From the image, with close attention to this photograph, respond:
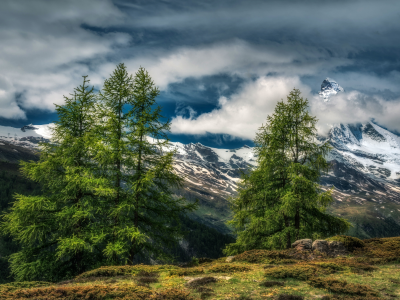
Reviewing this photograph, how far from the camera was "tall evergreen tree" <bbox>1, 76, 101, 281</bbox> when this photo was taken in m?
17.5

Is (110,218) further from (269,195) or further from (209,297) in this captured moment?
(269,195)

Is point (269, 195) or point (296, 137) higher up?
point (296, 137)

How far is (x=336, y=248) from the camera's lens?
20.1m

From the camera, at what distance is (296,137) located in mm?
23062

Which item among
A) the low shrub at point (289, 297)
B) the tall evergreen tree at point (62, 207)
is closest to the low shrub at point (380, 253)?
the low shrub at point (289, 297)

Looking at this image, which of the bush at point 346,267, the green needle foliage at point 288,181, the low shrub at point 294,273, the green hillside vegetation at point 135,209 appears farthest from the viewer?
the green needle foliage at point 288,181

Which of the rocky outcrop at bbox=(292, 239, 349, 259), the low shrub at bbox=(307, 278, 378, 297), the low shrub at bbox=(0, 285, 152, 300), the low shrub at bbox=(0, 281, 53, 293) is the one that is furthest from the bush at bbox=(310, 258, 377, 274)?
the low shrub at bbox=(0, 281, 53, 293)

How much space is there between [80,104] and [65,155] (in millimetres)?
4156

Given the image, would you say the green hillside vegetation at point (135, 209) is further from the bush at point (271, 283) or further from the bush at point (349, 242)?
the bush at point (271, 283)

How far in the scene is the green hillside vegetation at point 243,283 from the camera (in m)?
Answer: 10.8

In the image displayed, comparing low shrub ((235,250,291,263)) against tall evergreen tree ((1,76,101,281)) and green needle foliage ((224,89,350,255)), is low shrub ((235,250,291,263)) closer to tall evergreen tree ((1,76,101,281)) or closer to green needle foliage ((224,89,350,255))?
green needle foliage ((224,89,350,255))

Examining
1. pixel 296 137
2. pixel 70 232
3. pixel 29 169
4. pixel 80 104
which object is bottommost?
pixel 70 232

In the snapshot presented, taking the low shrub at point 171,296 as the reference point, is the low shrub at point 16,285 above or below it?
below

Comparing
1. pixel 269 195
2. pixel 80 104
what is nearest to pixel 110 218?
pixel 80 104
